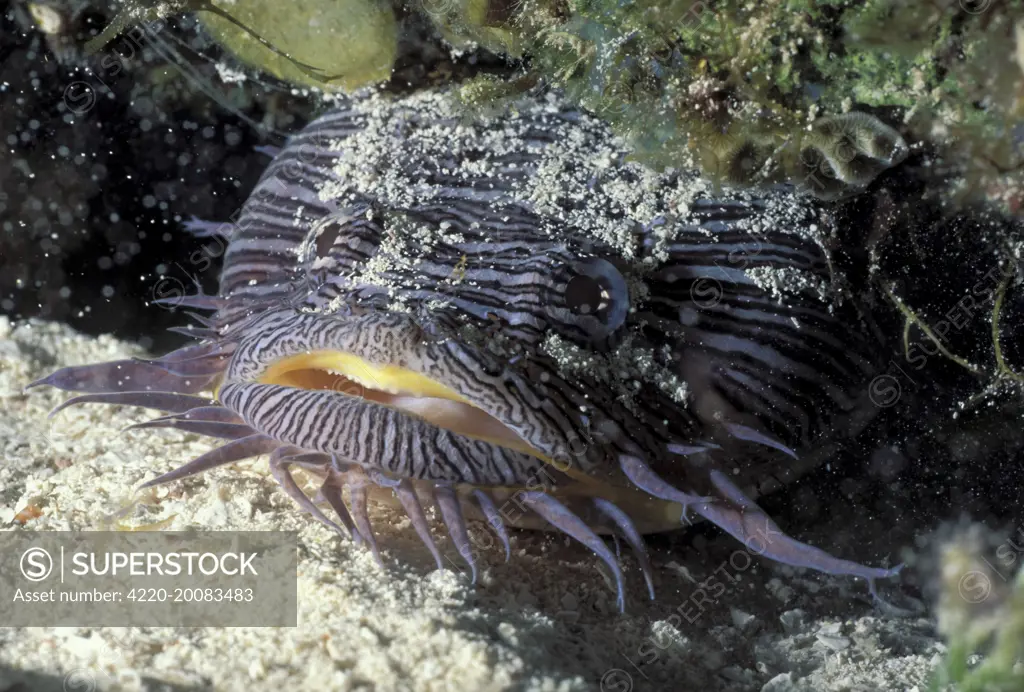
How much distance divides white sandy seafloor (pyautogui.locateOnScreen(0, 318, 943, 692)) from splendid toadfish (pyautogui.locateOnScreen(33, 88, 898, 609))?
19 centimetres

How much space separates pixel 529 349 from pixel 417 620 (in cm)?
112

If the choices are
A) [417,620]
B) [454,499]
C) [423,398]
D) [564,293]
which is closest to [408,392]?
[423,398]

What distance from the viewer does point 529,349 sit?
10.2 ft

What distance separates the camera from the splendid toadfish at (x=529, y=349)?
2.95m

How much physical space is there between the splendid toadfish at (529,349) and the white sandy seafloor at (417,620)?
0.63 feet

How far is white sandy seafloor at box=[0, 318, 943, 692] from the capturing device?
2305 millimetres

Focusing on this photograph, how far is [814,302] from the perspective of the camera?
3.61 meters

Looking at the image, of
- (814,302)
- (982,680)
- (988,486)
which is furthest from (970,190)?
(982,680)

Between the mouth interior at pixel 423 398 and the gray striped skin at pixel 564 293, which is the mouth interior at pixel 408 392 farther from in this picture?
the gray striped skin at pixel 564 293

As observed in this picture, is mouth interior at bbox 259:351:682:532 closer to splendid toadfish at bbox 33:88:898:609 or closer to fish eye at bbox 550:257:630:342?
splendid toadfish at bbox 33:88:898:609

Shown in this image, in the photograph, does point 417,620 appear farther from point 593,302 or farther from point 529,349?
point 593,302

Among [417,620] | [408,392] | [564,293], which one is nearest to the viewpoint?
[417,620]

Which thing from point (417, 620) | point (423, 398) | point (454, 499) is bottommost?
point (417, 620)

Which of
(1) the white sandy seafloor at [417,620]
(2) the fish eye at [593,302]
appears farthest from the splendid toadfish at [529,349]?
(1) the white sandy seafloor at [417,620]
